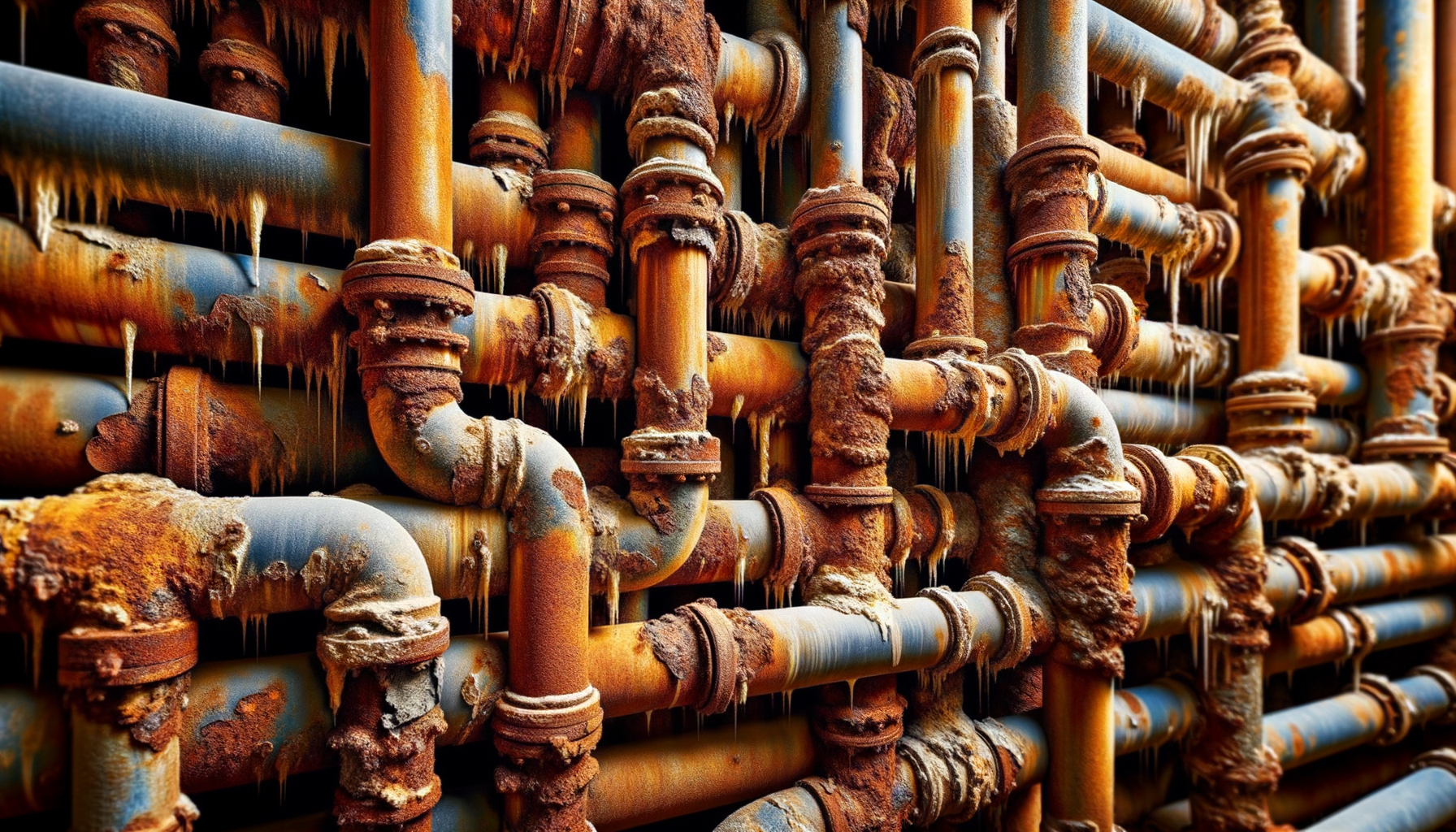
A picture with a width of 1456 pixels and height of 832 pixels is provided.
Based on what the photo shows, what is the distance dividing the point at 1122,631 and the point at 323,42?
17.2 ft

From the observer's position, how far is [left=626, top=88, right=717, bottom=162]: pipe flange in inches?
122

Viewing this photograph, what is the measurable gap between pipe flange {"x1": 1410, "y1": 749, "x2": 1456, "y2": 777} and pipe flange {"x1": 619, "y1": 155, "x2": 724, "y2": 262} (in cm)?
879

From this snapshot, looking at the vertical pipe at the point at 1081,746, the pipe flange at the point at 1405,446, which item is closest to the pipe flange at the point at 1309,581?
the pipe flange at the point at 1405,446

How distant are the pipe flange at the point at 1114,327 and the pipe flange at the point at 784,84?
7.89 ft

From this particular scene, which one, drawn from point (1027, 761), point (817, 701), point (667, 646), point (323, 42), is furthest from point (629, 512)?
point (1027, 761)

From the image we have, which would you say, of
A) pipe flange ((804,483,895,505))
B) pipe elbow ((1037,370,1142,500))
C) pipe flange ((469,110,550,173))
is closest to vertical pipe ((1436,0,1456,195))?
pipe elbow ((1037,370,1142,500))

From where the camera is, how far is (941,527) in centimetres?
411

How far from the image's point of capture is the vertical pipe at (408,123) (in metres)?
2.54

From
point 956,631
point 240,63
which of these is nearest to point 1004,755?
point 956,631

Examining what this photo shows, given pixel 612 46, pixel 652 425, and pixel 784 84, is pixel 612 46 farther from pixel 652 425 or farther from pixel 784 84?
pixel 652 425

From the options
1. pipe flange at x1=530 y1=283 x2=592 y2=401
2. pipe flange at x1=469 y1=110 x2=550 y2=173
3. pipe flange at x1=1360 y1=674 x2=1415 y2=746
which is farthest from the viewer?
pipe flange at x1=1360 y1=674 x2=1415 y2=746

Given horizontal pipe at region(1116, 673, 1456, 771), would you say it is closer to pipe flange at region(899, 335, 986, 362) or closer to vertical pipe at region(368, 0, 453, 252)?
pipe flange at region(899, 335, 986, 362)

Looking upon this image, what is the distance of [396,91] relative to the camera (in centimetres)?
256

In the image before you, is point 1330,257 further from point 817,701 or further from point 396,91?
point 396,91
